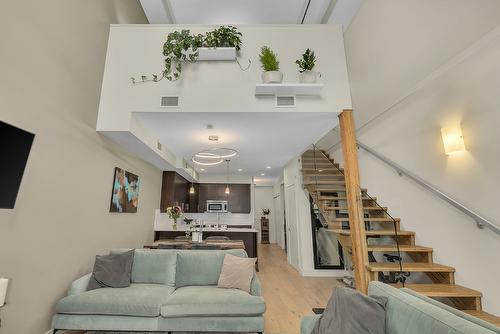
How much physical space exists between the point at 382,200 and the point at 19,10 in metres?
5.71

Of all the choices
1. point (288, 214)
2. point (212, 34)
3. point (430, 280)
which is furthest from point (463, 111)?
point (288, 214)

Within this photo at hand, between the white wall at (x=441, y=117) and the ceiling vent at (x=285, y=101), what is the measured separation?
6.39 ft

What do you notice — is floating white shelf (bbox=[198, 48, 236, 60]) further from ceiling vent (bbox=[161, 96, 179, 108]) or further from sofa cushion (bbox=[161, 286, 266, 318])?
sofa cushion (bbox=[161, 286, 266, 318])

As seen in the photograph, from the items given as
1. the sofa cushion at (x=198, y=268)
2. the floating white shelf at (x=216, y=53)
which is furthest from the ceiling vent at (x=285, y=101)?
the sofa cushion at (x=198, y=268)

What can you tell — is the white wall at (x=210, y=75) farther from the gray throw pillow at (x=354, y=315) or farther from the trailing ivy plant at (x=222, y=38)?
the gray throw pillow at (x=354, y=315)

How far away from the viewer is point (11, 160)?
206cm

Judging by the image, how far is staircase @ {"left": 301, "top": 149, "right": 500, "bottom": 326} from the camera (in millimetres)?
2657

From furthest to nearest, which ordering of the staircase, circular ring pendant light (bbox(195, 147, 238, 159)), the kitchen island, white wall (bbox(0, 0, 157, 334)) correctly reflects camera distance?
the kitchen island → circular ring pendant light (bbox(195, 147, 238, 159)) → the staircase → white wall (bbox(0, 0, 157, 334))

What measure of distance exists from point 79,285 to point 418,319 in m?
3.34

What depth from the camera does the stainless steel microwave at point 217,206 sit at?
727 centimetres

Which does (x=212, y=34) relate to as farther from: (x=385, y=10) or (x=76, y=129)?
(x=385, y=10)

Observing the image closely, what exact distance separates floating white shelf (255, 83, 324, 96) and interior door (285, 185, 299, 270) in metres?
3.28

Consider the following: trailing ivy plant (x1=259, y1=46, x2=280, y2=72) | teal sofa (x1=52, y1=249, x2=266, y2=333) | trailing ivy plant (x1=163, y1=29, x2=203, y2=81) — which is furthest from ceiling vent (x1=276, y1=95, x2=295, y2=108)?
teal sofa (x1=52, y1=249, x2=266, y2=333)

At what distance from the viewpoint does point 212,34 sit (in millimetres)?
3482
